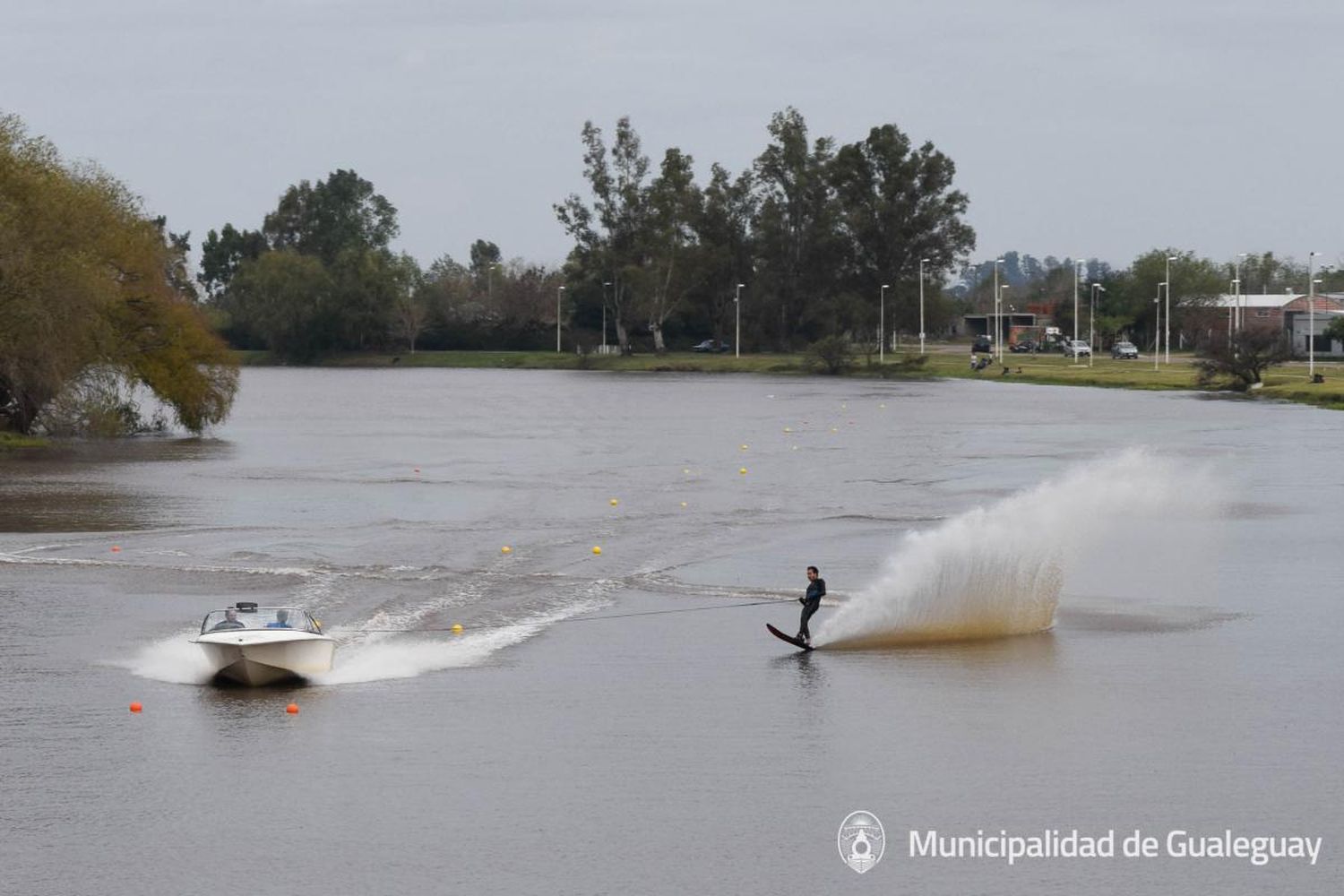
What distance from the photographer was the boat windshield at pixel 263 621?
29828mm

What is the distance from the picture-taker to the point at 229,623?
1177 inches

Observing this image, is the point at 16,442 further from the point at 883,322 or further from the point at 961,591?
the point at 883,322

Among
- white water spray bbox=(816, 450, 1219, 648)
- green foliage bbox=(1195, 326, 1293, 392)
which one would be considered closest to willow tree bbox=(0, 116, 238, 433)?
white water spray bbox=(816, 450, 1219, 648)

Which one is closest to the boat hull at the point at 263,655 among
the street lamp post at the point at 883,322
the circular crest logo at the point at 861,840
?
the circular crest logo at the point at 861,840

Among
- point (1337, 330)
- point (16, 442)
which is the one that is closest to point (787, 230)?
point (1337, 330)

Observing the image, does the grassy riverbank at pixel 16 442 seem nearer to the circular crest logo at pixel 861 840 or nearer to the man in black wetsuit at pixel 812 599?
the man in black wetsuit at pixel 812 599

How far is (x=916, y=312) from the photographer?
188000 millimetres

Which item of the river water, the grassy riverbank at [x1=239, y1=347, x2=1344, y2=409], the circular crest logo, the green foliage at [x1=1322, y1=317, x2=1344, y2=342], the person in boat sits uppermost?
the green foliage at [x1=1322, y1=317, x2=1344, y2=342]

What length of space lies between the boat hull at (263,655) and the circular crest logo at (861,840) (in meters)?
10.7

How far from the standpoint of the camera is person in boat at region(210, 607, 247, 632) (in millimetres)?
29809

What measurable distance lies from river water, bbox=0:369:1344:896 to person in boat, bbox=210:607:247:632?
988 millimetres

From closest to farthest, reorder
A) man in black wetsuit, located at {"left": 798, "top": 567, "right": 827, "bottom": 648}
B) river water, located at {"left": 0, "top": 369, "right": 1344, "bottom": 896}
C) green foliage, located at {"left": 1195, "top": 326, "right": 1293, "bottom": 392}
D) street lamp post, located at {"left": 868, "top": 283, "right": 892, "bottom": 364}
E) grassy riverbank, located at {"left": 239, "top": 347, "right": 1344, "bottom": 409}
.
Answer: river water, located at {"left": 0, "top": 369, "right": 1344, "bottom": 896}, man in black wetsuit, located at {"left": 798, "top": 567, "right": 827, "bottom": 648}, grassy riverbank, located at {"left": 239, "top": 347, "right": 1344, "bottom": 409}, green foliage, located at {"left": 1195, "top": 326, "right": 1293, "bottom": 392}, street lamp post, located at {"left": 868, "top": 283, "right": 892, "bottom": 364}

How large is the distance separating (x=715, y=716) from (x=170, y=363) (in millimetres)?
61162

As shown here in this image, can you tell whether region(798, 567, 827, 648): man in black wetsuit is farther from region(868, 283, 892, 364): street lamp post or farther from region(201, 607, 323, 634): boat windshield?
region(868, 283, 892, 364): street lamp post
